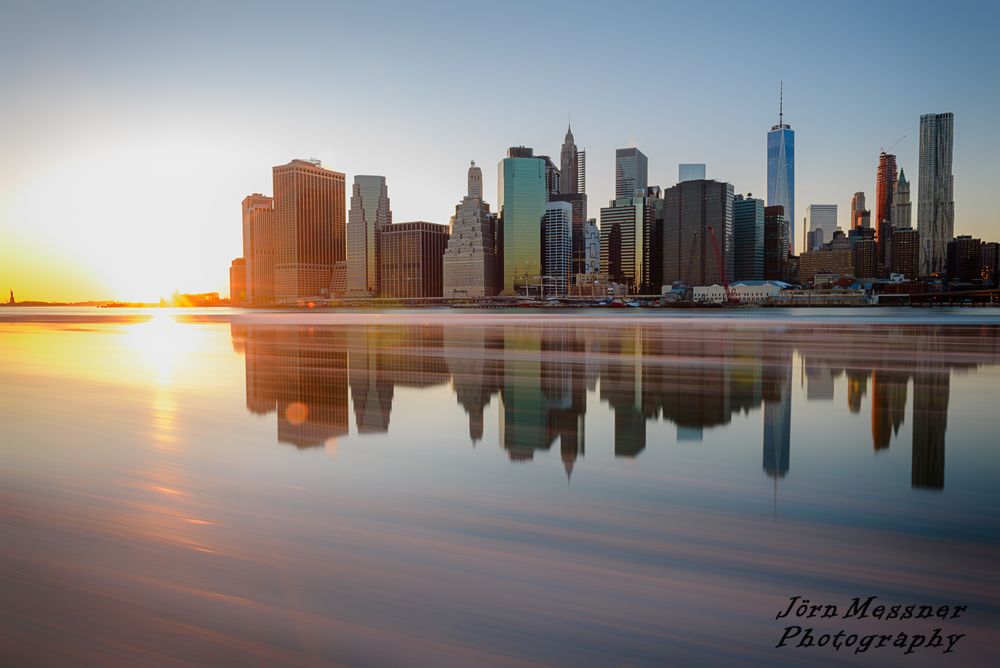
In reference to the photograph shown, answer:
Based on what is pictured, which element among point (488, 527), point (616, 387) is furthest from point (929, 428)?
point (488, 527)

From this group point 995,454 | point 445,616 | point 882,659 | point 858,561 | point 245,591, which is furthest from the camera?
point 995,454

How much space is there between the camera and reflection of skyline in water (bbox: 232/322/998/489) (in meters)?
8.85

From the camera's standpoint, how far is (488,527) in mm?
5254

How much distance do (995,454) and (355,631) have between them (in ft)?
27.2

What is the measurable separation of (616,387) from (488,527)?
8.83 meters

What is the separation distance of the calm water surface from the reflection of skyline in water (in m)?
0.12

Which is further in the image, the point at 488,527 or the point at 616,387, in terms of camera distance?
the point at 616,387

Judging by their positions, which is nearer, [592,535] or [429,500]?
[592,535]

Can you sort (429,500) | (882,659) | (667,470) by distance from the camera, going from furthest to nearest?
(667,470) → (429,500) → (882,659)

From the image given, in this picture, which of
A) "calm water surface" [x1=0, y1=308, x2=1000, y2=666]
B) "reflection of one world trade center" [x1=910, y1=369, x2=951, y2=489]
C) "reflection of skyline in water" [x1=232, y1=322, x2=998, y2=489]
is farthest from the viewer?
"reflection of skyline in water" [x1=232, y1=322, x2=998, y2=489]

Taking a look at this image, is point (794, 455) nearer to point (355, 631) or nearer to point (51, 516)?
point (355, 631)

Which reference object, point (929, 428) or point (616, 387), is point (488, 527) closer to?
point (929, 428)

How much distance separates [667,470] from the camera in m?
7.06

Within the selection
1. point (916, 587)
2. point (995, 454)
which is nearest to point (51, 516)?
point (916, 587)
